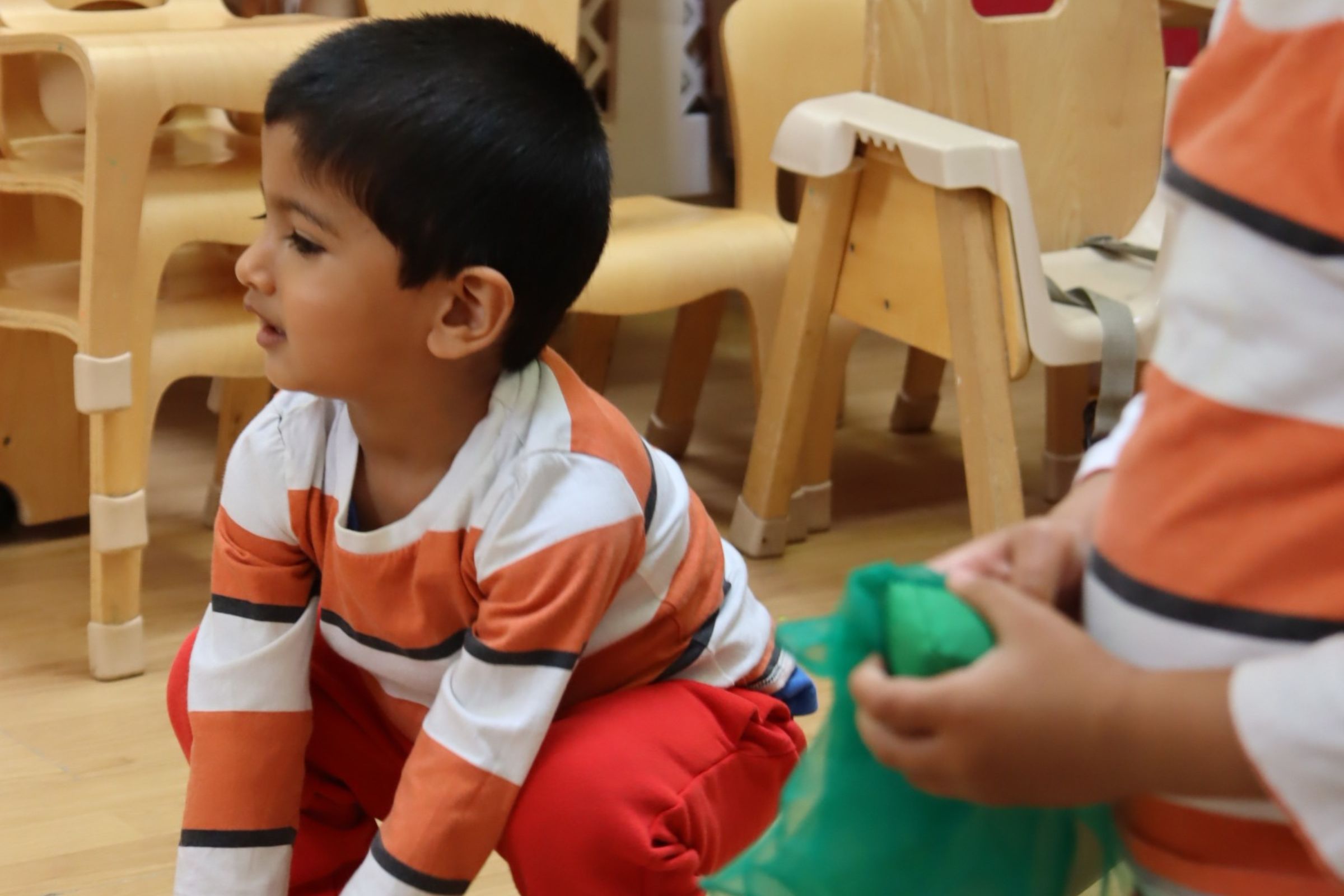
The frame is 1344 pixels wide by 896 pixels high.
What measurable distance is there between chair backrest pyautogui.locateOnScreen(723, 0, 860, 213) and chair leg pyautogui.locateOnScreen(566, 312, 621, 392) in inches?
10.2

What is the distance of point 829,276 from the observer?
1.70 meters

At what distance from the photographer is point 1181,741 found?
0.42 metres

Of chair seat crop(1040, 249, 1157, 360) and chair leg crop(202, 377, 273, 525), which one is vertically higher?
chair seat crop(1040, 249, 1157, 360)

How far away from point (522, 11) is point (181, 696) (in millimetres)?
1001

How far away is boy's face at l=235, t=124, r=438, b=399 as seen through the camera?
2.69ft

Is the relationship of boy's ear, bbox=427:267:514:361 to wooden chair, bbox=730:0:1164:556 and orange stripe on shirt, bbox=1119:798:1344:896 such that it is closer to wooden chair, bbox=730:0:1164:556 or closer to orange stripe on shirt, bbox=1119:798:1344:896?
orange stripe on shirt, bbox=1119:798:1344:896

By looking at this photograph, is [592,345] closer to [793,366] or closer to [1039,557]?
[793,366]

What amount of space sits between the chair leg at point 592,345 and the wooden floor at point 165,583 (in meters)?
0.11

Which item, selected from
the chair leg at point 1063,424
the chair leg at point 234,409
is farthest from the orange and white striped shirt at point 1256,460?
the chair leg at point 1063,424

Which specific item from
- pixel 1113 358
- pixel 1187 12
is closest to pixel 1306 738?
pixel 1113 358

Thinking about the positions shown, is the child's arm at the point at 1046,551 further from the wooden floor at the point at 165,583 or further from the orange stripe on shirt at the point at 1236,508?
the wooden floor at the point at 165,583

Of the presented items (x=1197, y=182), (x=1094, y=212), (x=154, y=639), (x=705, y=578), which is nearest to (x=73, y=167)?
(x=154, y=639)

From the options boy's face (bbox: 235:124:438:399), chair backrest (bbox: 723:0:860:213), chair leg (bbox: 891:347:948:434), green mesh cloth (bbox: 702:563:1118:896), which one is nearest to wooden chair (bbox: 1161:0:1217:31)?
chair backrest (bbox: 723:0:860:213)

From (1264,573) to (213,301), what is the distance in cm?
128
